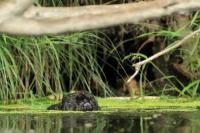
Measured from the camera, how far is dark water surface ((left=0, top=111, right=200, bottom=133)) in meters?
3.50

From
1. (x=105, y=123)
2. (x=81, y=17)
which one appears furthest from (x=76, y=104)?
(x=81, y=17)

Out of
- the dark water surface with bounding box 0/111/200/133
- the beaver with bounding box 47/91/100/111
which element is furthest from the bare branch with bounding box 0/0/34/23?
the beaver with bounding box 47/91/100/111

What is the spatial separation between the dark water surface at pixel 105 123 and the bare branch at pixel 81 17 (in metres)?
1.98

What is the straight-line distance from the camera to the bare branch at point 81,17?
4.70ft

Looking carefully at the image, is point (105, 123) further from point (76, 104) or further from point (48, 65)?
point (48, 65)

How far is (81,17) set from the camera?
147cm

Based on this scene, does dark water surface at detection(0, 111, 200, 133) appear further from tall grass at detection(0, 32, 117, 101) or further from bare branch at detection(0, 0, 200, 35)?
bare branch at detection(0, 0, 200, 35)

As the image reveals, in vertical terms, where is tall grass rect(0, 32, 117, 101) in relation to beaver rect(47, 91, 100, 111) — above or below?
above

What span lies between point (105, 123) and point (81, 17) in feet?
7.60

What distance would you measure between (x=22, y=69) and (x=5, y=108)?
558 millimetres

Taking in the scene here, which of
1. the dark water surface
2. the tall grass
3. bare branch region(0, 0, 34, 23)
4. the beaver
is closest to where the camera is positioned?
bare branch region(0, 0, 34, 23)

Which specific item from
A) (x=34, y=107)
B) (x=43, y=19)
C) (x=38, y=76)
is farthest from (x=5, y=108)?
(x=43, y=19)

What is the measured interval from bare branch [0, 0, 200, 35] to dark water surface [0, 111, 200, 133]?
6.48 ft

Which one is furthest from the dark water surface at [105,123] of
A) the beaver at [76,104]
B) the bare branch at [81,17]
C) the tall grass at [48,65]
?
the bare branch at [81,17]
